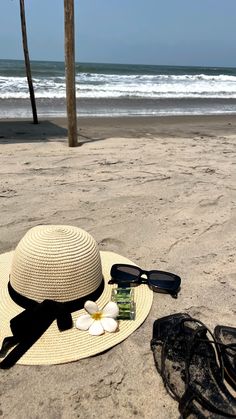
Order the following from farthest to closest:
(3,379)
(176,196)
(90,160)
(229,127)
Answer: (229,127), (90,160), (176,196), (3,379)

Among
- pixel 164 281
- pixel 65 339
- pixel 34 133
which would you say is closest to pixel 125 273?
pixel 164 281

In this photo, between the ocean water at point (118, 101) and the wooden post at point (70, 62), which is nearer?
the wooden post at point (70, 62)

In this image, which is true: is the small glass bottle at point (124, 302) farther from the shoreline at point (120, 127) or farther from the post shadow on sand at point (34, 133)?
the shoreline at point (120, 127)

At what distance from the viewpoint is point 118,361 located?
188 centimetres

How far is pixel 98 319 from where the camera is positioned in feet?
6.34

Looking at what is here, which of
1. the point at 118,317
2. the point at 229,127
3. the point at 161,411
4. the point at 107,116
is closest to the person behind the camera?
the point at 161,411

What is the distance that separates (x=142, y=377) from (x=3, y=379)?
0.66 metres

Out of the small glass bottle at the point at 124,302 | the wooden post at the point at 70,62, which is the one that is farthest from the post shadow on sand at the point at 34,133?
the small glass bottle at the point at 124,302

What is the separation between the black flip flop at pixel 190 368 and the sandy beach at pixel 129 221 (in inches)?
2.8

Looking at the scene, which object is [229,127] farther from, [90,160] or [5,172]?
[5,172]

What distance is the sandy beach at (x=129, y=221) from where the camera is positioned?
→ 171 centimetres

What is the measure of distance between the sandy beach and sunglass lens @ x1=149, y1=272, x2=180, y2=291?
0.07m

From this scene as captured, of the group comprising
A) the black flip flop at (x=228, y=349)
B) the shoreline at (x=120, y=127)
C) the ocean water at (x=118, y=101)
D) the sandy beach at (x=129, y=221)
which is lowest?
the ocean water at (x=118, y=101)

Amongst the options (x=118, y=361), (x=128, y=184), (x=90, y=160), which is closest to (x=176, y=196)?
(x=128, y=184)
